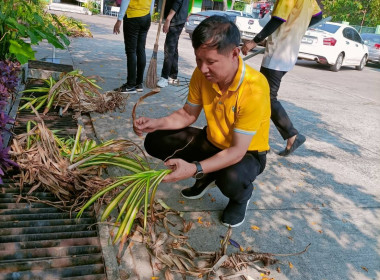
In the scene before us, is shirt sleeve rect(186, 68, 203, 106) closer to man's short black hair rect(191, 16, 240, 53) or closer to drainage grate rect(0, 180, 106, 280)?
man's short black hair rect(191, 16, 240, 53)

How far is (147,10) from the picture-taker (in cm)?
512

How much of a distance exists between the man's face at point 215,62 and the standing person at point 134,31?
126 inches

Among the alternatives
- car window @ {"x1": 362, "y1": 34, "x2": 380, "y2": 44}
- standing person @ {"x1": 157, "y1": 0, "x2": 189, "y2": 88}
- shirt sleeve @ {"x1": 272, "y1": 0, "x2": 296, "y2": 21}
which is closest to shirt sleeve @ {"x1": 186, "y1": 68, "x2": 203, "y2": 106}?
shirt sleeve @ {"x1": 272, "y1": 0, "x2": 296, "y2": 21}

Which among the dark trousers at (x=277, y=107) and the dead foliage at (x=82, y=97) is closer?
the dark trousers at (x=277, y=107)

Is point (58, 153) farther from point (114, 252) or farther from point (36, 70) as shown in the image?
point (36, 70)

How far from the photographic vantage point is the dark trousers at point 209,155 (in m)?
2.43

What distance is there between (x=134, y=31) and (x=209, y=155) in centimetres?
304

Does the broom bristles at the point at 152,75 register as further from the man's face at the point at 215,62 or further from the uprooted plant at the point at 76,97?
the man's face at the point at 215,62

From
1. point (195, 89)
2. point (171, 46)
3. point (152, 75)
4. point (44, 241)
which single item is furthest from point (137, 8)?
point (44, 241)

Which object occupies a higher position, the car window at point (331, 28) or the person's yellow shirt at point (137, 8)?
the car window at point (331, 28)

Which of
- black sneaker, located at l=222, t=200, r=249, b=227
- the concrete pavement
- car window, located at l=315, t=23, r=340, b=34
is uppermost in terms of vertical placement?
car window, located at l=315, t=23, r=340, b=34

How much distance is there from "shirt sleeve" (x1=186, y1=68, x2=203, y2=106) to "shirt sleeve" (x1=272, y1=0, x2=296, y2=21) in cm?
A: 138

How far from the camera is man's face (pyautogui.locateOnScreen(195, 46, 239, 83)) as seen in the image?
2092 millimetres

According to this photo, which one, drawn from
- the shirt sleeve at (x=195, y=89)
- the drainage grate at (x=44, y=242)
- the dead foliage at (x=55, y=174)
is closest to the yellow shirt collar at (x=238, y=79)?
the shirt sleeve at (x=195, y=89)
